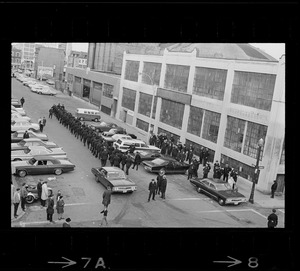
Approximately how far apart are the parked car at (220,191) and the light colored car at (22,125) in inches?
312

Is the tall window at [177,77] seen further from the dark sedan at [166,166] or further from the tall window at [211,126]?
the dark sedan at [166,166]

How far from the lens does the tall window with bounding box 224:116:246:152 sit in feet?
45.1

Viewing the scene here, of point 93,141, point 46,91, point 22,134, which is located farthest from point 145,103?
point 46,91

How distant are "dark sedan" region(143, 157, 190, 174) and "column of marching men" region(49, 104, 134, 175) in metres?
0.70

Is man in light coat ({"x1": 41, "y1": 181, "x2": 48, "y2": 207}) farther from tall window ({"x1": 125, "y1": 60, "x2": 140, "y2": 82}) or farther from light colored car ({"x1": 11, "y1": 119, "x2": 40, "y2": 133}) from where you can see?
light colored car ({"x1": 11, "y1": 119, "x2": 40, "y2": 133})

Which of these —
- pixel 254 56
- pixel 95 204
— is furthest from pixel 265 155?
pixel 95 204

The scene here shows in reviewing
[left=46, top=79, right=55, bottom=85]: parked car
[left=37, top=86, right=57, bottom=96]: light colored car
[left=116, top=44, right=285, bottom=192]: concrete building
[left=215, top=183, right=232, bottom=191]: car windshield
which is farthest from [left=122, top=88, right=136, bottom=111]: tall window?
[left=37, top=86, right=57, bottom=96]: light colored car

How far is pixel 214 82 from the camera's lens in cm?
1340

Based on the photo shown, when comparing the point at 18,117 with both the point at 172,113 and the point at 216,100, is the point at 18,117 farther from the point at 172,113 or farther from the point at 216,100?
the point at 216,100

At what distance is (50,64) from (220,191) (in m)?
9.36
